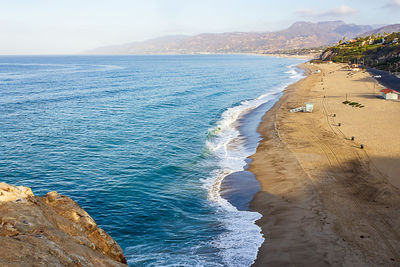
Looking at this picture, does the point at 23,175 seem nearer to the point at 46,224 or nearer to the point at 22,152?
the point at 22,152

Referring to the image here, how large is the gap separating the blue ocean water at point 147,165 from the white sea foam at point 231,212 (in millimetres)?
54

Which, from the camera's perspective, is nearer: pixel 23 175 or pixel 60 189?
pixel 60 189

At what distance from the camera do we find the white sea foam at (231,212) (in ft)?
48.8

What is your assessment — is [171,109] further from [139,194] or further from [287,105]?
[139,194]

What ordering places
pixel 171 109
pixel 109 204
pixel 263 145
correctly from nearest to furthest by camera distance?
pixel 109 204
pixel 263 145
pixel 171 109

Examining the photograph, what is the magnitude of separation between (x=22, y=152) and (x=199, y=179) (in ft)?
60.8

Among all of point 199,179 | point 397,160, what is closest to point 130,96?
point 199,179

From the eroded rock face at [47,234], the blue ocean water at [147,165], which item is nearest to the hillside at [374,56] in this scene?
the blue ocean water at [147,165]

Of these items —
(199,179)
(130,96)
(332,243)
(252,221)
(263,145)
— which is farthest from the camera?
(130,96)

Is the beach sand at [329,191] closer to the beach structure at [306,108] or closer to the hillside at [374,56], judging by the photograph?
the beach structure at [306,108]

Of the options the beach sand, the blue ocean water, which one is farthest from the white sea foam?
the beach sand

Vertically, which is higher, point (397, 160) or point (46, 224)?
point (46, 224)

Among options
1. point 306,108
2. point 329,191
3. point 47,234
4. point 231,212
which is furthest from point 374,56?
point 47,234

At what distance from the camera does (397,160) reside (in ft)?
80.8
